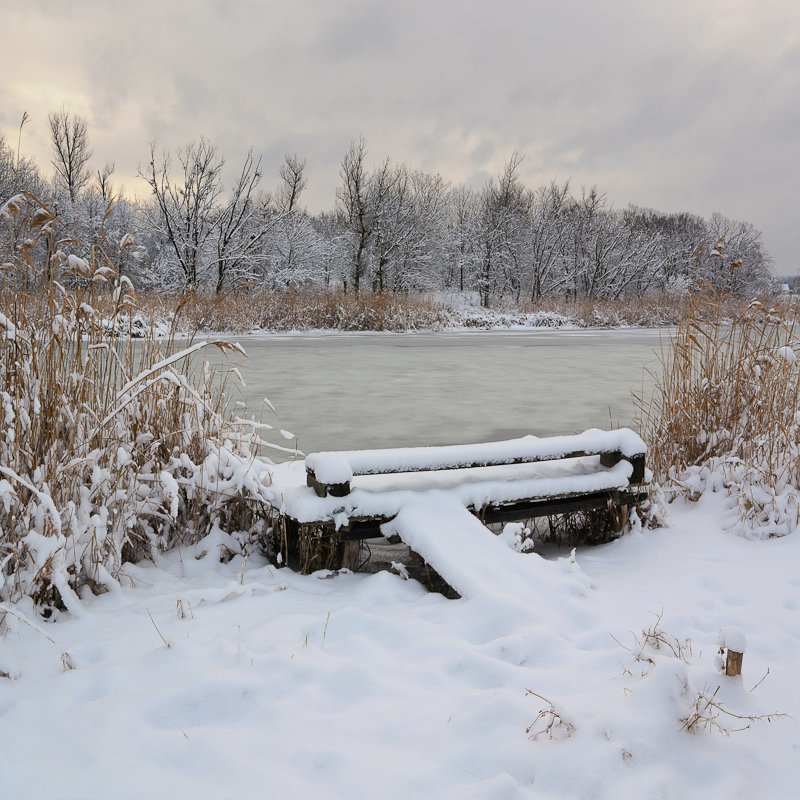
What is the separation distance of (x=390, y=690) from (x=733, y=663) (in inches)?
34.9

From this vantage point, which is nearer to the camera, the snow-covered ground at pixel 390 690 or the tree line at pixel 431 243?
the snow-covered ground at pixel 390 690

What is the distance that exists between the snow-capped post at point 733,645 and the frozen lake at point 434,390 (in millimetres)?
2932

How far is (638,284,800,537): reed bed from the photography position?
3373mm

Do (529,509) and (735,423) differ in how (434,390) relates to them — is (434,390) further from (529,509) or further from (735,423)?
(529,509)

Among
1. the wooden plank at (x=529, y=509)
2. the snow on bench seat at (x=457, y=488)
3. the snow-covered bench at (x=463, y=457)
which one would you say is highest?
the snow-covered bench at (x=463, y=457)

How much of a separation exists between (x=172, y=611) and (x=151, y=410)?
1.04 meters

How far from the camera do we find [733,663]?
1.68 metres

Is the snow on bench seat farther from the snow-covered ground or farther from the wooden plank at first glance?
the snow-covered ground

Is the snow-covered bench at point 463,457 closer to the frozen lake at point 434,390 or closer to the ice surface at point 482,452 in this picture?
the ice surface at point 482,452

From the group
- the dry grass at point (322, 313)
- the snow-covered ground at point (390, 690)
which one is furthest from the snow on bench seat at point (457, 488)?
the dry grass at point (322, 313)

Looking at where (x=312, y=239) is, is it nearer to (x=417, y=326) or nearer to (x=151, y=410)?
(x=417, y=326)

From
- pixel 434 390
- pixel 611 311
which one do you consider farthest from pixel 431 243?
pixel 434 390

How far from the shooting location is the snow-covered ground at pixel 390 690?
1.44 meters

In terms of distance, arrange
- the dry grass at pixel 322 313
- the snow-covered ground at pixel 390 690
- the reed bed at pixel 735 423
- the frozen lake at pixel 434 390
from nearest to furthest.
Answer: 1. the snow-covered ground at pixel 390 690
2. the reed bed at pixel 735 423
3. the frozen lake at pixel 434 390
4. the dry grass at pixel 322 313
